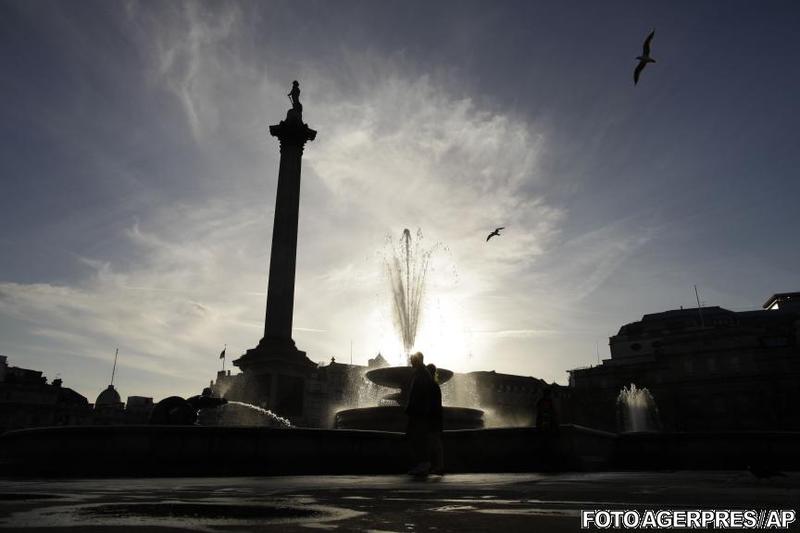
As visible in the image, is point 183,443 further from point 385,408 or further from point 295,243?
point 295,243

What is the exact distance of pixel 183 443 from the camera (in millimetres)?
7855

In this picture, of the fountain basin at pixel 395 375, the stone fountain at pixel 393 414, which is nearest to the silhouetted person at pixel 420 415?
the stone fountain at pixel 393 414

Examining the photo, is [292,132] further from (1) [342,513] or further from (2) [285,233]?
(1) [342,513]

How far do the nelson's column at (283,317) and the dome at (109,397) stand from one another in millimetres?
68796

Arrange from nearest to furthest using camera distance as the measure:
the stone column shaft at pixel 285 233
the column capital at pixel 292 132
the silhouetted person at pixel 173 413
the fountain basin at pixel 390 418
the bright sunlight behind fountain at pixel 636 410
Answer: the silhouetted person at pixel 173 413 → the fountain basin at pixel 390 418 → the stone column shaft at pixel 285 233 → the column capital at pixel 292 132 → the bright sunlight behind fountain at pixel 636 410

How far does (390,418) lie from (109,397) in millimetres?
85436

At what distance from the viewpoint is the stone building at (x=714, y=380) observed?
140 feet

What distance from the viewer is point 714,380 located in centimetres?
4531

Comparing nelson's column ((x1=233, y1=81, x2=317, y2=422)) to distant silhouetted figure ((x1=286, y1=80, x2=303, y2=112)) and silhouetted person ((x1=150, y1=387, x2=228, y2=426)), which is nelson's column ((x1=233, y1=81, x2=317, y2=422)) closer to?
distant silhouetted figure ((x1=286, y1=80, x2=303, y2=112))

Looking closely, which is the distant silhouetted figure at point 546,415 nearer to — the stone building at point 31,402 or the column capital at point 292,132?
the column capital at point 292,132

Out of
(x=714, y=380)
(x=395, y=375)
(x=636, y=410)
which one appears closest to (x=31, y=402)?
(x=395, y=375)

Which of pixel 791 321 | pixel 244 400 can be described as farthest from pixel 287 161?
pixel 791 321

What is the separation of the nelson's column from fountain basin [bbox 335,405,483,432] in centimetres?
1065

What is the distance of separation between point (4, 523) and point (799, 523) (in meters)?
2.81
